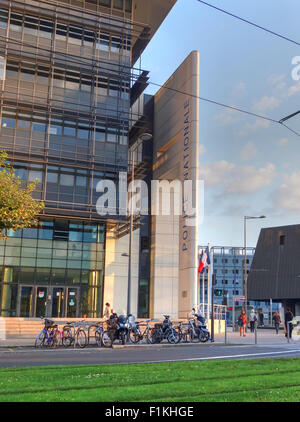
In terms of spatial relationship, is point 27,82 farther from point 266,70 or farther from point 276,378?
point 276,378

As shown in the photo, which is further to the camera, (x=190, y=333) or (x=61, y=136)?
(x=61, y=136)

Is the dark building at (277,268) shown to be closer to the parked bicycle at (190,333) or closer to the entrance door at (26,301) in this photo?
the entrance door at (26,301)

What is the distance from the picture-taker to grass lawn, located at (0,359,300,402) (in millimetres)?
6848

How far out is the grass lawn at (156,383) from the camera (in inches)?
270

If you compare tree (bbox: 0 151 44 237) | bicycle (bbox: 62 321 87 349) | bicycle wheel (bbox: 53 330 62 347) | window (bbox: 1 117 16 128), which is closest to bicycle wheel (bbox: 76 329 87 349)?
bicycle (bbox: 62 321 87 349)

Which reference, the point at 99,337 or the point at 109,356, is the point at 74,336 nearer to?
the point at 99,337

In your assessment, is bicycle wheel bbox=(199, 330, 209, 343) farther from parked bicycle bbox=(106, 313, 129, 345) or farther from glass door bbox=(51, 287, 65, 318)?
glass door bbox=(51, 287, 65, 318)

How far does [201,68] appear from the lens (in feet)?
126

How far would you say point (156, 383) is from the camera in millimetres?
8391

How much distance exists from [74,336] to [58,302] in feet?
51.7

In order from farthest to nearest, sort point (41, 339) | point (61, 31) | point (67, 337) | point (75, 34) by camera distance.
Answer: point (75, 34) < point (61, 31) < point (67, 337) < point (41, 339)

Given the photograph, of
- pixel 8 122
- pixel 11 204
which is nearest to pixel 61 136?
pixel 8 122

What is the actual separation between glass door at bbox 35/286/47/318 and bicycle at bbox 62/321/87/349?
1483 centimetres
